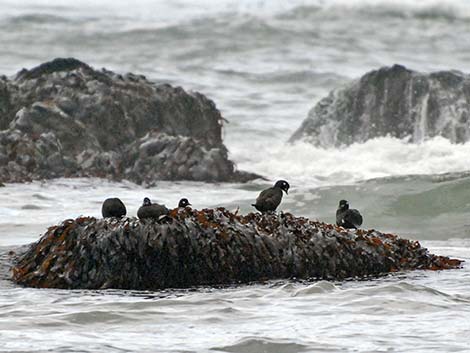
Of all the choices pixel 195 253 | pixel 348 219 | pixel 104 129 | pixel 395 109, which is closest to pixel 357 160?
pixel 395 109

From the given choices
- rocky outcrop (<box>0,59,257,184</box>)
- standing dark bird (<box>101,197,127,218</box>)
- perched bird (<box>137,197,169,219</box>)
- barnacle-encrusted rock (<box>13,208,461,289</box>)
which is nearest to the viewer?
barnacle-encrusted rock (<box>13,208,461,289</box>)

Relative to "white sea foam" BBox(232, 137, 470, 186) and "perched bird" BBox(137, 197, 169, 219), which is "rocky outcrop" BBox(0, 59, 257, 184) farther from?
"perched bird" BBox(137, 197, 169, 219)

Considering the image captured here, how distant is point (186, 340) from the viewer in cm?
937

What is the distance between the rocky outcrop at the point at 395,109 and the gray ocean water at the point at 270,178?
25.6 inches

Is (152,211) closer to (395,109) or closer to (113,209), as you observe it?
(113,209)

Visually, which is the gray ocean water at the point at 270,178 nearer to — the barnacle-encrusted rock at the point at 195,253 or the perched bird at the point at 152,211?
the barnacle-encrusted rock at the point at 195,253

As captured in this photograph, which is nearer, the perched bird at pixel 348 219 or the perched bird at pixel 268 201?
the perched bird at pixel 268 201

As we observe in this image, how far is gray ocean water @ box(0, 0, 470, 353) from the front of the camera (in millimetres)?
9688

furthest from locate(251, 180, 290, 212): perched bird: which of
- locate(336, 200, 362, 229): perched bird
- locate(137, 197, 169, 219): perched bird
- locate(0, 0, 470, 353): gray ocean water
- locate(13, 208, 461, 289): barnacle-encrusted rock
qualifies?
locate(0, 0, 470, 353): gray ocean water

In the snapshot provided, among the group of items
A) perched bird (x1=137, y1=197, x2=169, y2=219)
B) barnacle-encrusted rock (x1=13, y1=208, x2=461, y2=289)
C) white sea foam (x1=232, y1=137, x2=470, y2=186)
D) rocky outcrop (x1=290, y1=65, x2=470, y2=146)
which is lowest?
barnacle-encrusted rock (x1=13, y1=208, x2=461, y2=289)

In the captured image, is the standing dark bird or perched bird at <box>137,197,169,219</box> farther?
the standing dark bird

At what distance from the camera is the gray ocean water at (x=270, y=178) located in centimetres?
969

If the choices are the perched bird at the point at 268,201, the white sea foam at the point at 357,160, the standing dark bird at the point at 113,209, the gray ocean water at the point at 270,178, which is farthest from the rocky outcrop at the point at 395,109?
the standing dark bird at the point at 113,209

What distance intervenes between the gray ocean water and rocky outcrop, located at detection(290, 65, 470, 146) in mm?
651
